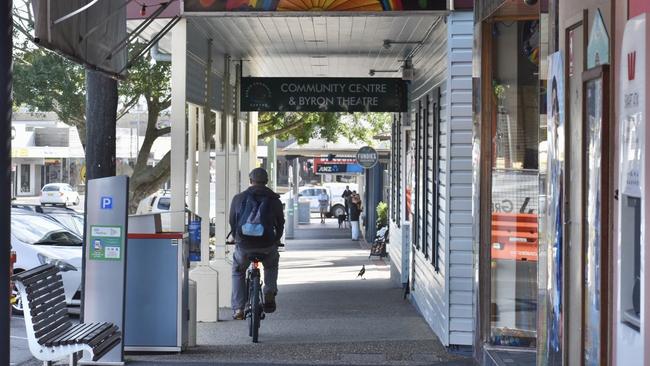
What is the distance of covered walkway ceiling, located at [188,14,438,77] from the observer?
10.4 m

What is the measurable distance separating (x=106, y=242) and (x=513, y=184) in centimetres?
347

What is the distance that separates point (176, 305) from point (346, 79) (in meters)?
6.26

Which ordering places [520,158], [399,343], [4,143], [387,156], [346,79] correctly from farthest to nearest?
[387,156] → [346,79] → [399,343] → [520,158] → [4,143]

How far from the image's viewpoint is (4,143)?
440 centimetres

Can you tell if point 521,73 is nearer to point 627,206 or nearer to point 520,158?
point 520,158

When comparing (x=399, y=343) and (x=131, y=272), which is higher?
(x=131, y=272)

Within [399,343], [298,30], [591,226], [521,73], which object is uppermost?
[298,30]

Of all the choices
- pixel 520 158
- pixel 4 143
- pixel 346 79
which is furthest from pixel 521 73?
pixel 346 79

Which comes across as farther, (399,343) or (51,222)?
(51,222)

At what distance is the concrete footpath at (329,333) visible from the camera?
8820 millimetres

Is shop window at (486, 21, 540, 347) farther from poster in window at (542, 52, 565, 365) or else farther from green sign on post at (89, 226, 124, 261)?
green sign on post at (89, 226, 124, 261)

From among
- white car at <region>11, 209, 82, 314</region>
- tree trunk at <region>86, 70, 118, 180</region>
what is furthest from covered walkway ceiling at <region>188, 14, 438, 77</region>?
white car at <region>11, 209, 82, 314</region>

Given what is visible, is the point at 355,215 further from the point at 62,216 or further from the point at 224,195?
the point at 224,195

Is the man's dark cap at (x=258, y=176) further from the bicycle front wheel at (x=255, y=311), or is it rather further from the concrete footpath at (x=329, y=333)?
the concrete footpath at (x=329, y=333)
